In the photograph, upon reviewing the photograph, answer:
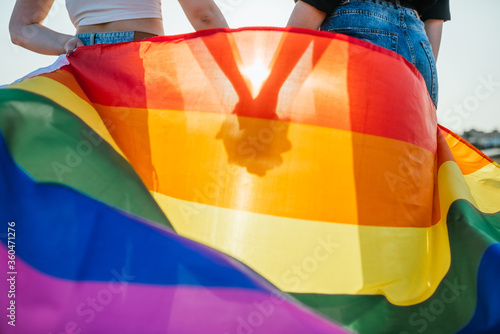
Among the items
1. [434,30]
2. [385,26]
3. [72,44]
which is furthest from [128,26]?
[434,30]

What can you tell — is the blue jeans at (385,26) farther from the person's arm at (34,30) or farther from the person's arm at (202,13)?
the person's arm at (34,30)

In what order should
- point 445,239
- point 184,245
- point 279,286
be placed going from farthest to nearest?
point 445,239, point 279,286, point 184,245

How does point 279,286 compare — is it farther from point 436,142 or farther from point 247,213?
point 436,142

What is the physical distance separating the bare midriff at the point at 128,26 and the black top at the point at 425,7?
59 cm

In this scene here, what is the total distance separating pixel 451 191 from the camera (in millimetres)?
1335

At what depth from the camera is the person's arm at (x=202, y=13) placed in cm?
153

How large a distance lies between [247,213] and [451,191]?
678 millimetres

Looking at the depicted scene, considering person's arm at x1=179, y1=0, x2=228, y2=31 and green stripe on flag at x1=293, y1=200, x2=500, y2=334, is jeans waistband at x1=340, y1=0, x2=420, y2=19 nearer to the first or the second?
person's arm at x1=179, y1=0, x2=228, y2=31

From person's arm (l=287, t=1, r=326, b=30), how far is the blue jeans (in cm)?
7

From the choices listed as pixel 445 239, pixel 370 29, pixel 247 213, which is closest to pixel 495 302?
pixel 445 239

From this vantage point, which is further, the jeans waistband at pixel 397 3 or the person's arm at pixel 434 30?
the person's arm at pixel 434 30

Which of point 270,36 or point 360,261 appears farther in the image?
point 270,36

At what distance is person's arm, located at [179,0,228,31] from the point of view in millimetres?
1534

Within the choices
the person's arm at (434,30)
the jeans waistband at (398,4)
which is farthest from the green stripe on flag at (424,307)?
the person's arm at (434,30)
